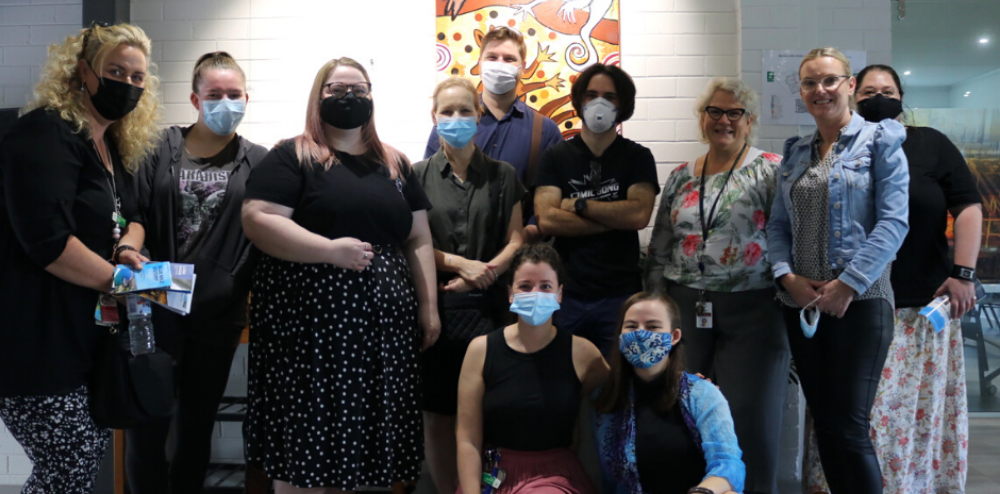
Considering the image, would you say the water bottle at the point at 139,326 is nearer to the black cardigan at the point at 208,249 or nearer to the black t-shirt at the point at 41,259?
the black t-shirt at the point at 41,259

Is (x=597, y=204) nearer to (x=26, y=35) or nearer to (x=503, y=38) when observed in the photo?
(x=503, y=38)

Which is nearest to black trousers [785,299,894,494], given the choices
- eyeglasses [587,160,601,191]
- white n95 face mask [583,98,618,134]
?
eyeglasses [587,160,601,191]

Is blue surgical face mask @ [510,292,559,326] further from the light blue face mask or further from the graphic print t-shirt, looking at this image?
the graphic print t-shirt

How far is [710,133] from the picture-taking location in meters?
2.77

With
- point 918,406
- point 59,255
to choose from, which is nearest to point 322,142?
point 59,255

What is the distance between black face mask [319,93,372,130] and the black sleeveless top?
2.74 ft

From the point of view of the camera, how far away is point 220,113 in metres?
2.48

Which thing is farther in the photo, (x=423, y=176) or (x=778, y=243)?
(x=423, y=176)

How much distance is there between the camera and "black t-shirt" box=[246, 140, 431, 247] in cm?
209

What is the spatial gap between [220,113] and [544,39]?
5.84 feet

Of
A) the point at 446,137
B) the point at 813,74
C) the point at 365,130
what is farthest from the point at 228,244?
the point at 813,74

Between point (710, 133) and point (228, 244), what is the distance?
72.9 inches

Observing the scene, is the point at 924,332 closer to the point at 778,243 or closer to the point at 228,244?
the point at 778,243

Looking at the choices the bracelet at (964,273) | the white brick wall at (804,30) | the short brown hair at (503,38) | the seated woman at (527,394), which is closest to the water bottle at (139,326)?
the seated woman at (527,394)
